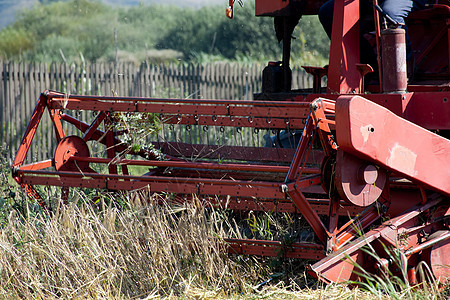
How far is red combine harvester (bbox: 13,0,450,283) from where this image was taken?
3738 mm

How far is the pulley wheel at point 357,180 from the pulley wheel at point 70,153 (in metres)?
2.52

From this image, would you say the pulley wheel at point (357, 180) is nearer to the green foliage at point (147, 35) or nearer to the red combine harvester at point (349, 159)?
the red combine harvester at point (349, 159)

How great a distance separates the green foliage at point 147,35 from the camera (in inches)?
997

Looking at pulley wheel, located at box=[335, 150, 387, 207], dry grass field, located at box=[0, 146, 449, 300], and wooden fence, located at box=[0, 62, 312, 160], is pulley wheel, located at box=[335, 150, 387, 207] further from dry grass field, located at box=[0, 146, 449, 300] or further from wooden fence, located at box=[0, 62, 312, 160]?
wooden fence, located at box=[0, 62, 312, 160]

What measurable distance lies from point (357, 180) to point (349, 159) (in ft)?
0.48

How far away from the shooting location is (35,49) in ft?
99.5

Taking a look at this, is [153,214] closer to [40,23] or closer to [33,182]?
[33,182]

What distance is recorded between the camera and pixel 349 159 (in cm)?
372

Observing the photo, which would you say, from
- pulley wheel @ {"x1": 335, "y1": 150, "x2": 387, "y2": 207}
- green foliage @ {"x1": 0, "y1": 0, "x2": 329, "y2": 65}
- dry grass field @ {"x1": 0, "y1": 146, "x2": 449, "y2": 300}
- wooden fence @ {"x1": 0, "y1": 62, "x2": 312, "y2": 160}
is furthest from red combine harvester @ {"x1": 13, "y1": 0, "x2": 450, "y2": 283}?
green foliage @ {"x1": 0, "y1": 0, "x2": 329, "y2": 65}

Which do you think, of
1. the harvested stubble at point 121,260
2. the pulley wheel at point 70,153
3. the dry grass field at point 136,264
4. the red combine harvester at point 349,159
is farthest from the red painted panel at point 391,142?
the pulley wheel at point 70,153

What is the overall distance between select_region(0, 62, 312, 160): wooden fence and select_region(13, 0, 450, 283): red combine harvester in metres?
6.07

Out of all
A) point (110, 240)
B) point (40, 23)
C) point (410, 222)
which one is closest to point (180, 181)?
point (110, 240)

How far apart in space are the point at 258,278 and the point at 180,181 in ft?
2.95

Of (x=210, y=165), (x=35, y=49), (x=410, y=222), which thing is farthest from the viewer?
(x=35, y=49)
